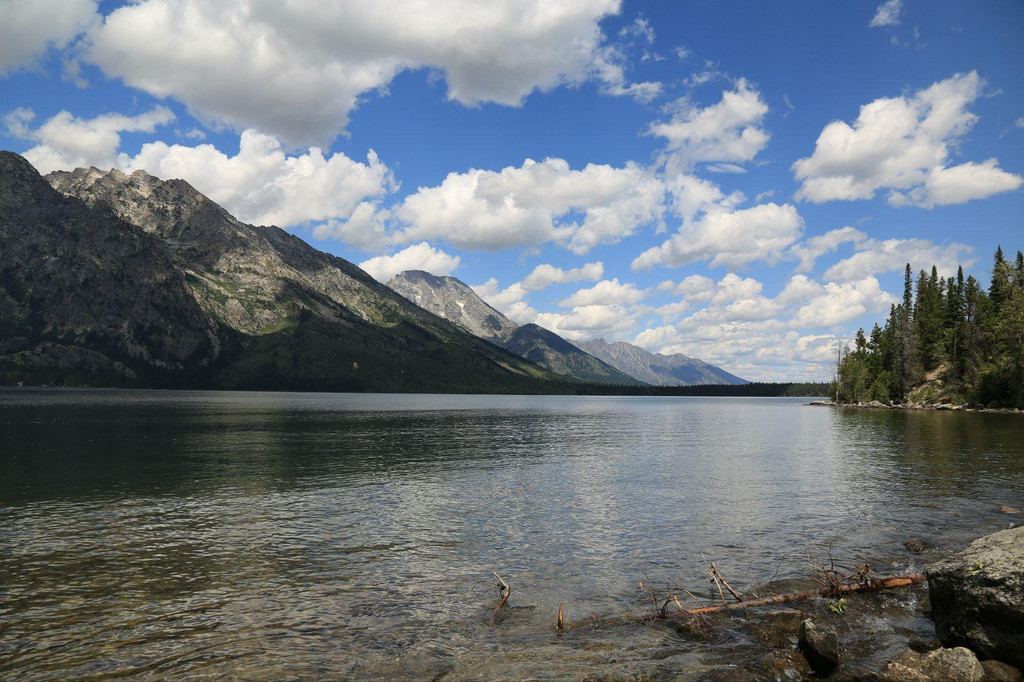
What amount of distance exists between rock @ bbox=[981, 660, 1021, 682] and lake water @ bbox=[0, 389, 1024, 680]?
24.5 ft

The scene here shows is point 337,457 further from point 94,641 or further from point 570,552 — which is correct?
point 94,641

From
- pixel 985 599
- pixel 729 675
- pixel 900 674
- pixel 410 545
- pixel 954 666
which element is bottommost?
pixel 410 545

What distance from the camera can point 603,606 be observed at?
25.9 metres

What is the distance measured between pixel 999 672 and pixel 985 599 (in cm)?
236

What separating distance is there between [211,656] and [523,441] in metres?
89.4

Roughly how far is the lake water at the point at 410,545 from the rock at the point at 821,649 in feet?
8.70

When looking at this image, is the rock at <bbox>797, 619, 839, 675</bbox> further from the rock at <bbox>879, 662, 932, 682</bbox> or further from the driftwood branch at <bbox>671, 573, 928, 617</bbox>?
the driftwood branch at <bbox>671, 573, 928, 617</bbox>

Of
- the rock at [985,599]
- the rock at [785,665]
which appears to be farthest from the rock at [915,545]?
the rock at [785,665]

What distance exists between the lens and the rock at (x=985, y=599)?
61.3 ft

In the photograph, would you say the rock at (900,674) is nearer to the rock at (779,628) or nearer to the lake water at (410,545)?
the rock at (779,628)

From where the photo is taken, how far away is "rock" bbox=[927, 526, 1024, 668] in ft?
61.3

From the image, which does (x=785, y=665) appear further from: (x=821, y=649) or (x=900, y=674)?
(x=900, y=674)

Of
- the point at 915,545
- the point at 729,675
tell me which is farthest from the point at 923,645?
the point at 915,545

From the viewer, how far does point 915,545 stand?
114 ft
